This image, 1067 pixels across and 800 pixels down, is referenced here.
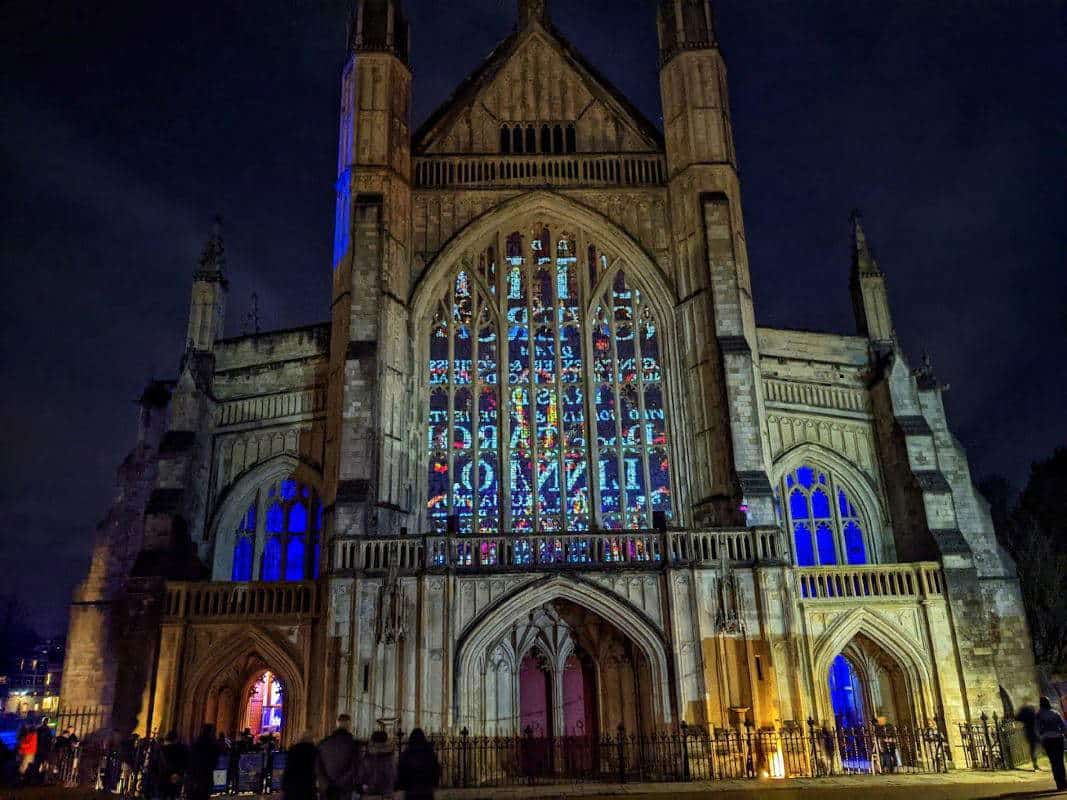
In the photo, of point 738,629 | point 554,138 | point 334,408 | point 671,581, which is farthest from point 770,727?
point 554,138

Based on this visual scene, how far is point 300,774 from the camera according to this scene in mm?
8812

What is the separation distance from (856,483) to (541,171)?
11.8m

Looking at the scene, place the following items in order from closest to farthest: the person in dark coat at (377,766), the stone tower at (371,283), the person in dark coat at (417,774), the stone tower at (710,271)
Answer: the person in dark coat at (417,774)
the person in dark coat at (377,766)
the stone tower at (371,283)
the stone tower at (710,271)

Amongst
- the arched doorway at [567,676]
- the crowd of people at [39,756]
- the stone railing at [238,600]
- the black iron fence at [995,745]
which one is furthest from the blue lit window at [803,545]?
the crowd of people at [39,756]

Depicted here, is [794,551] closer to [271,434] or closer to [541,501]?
[541,501]

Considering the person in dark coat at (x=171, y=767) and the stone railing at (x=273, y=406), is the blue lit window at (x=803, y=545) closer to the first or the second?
the stone railing at (x=273, y=406)

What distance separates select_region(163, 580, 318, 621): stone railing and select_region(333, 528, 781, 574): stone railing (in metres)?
1.96

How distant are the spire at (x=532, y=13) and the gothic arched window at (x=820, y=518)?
15.0 meters

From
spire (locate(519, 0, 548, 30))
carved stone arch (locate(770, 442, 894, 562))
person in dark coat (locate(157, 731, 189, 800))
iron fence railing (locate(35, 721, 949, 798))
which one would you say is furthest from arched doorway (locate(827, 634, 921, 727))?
spire (locate(519, 0, 548, 30))

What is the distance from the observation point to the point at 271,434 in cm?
2288

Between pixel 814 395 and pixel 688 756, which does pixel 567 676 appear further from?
pixel 814 395

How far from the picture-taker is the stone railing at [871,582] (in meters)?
19.7

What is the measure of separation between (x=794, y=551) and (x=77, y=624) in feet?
59.1

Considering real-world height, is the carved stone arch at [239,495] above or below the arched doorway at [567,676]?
above
